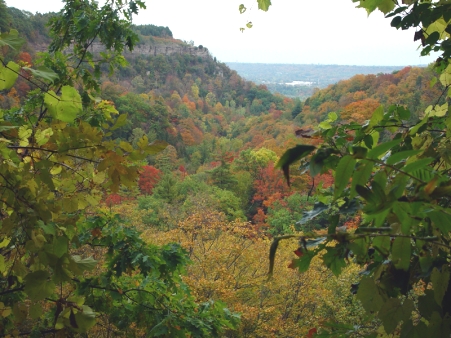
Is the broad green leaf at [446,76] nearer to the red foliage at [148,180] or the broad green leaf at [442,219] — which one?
the broad green leaf at [442,219]

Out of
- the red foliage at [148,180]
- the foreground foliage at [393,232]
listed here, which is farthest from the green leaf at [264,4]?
the red foliage at [148,180]

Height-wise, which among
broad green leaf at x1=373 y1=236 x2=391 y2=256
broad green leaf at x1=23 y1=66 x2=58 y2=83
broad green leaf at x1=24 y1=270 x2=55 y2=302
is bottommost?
broad green leaf at x1=24 y1=270 x2=55 y2=302

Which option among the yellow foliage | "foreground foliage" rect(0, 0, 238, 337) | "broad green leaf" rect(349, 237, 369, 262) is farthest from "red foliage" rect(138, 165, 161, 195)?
"broad green leaf" rect(349, 237, 369, 262)

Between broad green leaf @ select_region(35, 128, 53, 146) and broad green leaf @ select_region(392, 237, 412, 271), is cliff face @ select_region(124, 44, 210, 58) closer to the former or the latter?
broad green leaf @ select_region(35, 128, 53, 146)

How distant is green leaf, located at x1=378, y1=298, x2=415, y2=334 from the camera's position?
81 cm

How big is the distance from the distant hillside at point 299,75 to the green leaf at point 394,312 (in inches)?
4373

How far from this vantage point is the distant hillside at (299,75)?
121 metres

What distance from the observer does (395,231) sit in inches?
30.3

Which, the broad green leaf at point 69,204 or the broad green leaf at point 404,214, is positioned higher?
the broad green leaf at point 404,214

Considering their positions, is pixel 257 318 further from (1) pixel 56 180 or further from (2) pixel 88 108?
(1) pixel 56 180

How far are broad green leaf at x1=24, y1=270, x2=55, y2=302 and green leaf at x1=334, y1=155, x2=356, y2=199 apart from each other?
33.3 inches

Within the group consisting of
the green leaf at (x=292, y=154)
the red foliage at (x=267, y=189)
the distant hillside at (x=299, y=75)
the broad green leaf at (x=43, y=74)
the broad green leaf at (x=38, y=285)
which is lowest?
the red foliage at (x=267, y=189)

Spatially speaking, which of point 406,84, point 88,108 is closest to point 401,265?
point 88,108

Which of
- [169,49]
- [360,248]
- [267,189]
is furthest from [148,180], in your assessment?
[169,49]
